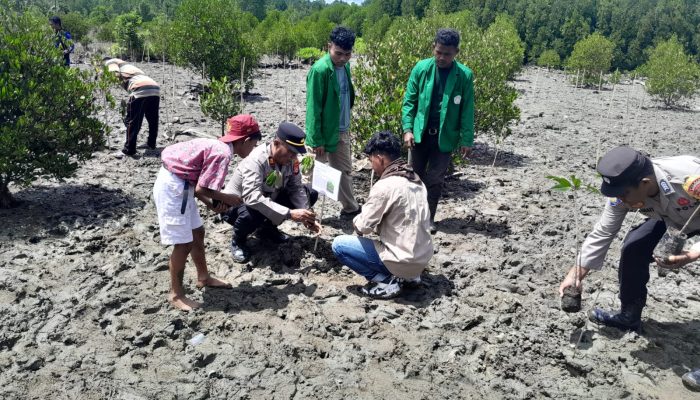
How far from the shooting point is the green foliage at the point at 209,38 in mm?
12625

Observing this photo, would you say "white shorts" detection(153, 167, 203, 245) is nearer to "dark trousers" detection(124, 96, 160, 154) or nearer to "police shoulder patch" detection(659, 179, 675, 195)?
"police shoulder patch" detection(659, 179, 675, 195)

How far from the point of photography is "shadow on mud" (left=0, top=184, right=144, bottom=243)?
5.10m

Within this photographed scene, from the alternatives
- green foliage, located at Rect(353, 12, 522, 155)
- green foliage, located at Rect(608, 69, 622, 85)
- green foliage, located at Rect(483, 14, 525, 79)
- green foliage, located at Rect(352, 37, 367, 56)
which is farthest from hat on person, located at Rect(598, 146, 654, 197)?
green foliage, located at Rect(608, 69, 622, 85)

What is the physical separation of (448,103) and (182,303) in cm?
311

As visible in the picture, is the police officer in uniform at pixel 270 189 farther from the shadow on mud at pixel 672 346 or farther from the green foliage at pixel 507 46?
the green foliage at pixel 507 46

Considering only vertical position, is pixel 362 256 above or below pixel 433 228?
above

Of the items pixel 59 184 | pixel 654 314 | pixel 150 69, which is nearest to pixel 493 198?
pixel 654 314

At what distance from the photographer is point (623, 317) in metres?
3.79

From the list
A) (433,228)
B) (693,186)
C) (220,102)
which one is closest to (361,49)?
(220,102)

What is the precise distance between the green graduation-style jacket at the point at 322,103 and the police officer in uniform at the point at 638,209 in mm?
2785

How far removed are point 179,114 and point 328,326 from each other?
831 centimetres

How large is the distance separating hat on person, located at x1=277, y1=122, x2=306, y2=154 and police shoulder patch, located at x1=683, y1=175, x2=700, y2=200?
274 cm

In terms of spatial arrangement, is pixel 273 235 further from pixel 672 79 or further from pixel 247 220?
pixel 672 79

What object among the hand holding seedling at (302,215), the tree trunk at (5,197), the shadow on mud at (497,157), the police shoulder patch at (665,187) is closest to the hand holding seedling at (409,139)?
the hand holding seedling at (302,215)
